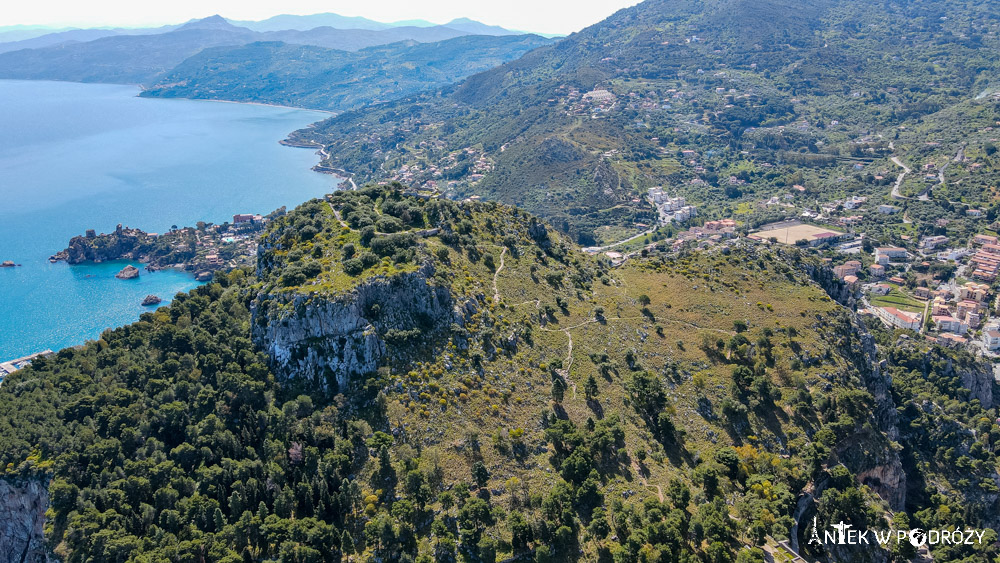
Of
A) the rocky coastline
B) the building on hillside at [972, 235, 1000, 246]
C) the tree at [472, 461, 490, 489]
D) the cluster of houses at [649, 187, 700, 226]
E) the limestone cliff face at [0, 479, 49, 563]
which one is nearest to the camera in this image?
the tree at [472, 461, 490, 489]

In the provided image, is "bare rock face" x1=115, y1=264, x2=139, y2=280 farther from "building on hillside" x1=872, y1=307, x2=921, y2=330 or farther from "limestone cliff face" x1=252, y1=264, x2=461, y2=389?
"building on hillside" x1=872, y1=307, x2=921, y2=330

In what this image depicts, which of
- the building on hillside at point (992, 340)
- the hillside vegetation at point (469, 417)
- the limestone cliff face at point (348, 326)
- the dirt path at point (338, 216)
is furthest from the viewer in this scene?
the building on hillside at point (992, 340)

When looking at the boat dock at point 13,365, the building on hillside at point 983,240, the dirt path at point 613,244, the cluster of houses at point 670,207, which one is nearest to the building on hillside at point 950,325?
the building on hillside at point 983,240

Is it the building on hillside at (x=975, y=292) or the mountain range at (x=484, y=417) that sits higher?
the mountain range at (x=484, y=417)

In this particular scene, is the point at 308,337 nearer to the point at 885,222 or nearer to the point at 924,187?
the point at 885,222

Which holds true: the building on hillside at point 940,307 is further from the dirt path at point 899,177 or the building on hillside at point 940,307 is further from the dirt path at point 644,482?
the dirt path at point 644,482

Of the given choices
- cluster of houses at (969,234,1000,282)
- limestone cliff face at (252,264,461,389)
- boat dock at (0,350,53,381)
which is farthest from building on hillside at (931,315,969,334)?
boat dock at (0,350,53,381)

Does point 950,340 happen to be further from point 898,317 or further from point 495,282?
point 495,282
